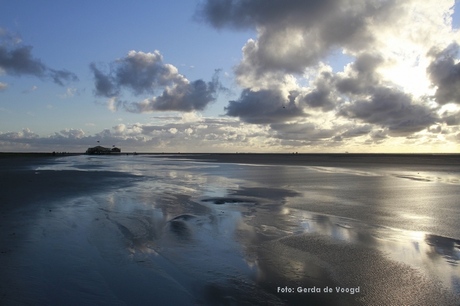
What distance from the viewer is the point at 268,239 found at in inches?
412

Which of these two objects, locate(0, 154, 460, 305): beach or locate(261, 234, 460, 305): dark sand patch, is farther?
locate(0, 154, 460, 305): beach

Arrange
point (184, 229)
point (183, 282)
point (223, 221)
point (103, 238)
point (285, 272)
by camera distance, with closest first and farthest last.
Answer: point (183, 282)
point (285, 272)
point (103, 238)
point (184, 229)
point (223, 221)

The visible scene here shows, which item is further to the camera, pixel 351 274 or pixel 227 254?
pixel 227 254

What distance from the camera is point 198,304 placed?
5961mm

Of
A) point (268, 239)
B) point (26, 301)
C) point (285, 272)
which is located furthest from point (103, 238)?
point (285, 272)

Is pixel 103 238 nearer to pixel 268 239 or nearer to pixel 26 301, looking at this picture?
pixel 26 301

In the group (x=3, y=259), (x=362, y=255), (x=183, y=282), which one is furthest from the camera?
(x=362, y=255)

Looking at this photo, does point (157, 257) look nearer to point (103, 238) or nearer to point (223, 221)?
point (103, 238)

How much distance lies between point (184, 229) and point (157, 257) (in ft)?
10.5

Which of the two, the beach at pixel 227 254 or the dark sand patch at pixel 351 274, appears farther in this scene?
the beach at pixel 227 254

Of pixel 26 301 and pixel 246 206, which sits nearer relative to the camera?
pixel 26 301

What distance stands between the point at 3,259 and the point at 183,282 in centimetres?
473

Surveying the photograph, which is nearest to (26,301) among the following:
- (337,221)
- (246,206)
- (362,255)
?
(362,255)

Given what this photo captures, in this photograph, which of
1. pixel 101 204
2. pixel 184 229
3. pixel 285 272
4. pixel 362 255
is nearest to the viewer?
pixel 285 272
